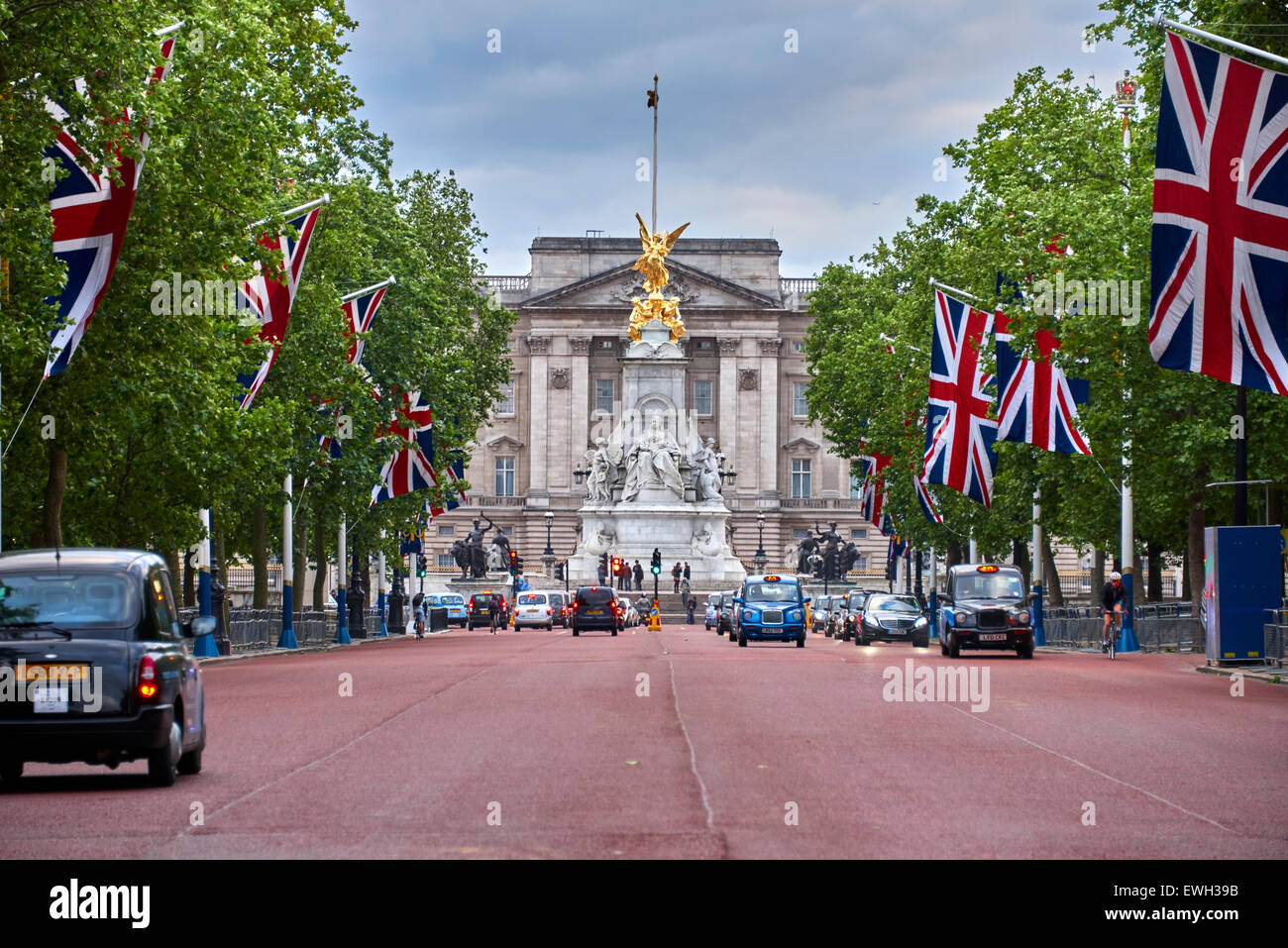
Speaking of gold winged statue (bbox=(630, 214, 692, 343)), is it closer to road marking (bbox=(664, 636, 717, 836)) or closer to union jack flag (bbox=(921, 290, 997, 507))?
union jack flag (bbox=(921, 290, 997, 507))

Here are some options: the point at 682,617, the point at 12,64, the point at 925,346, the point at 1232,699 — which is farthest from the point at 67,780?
the point at 682,617

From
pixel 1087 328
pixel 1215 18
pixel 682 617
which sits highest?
pixel 1215 18

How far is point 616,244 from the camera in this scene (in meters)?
137

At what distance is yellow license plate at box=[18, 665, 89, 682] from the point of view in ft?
49.2

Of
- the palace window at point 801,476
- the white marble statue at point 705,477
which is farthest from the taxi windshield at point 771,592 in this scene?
the palace window at point 801,476

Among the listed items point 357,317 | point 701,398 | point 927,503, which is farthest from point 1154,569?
point 701,398

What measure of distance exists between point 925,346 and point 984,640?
89.1 ft

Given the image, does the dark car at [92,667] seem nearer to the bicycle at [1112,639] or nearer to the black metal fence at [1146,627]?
the bicycle at [1112,639]

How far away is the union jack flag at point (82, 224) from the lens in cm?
2886

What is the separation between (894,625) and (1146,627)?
658cm

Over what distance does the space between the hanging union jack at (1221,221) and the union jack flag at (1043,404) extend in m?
17.5

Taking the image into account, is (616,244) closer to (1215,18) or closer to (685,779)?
(1215,18)

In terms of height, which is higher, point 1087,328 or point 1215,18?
point 1215,18

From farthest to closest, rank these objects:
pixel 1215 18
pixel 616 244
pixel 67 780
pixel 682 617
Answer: pixel 616 244 → pixel 682 617 → pixel 1215 18 → pixel 67 780
